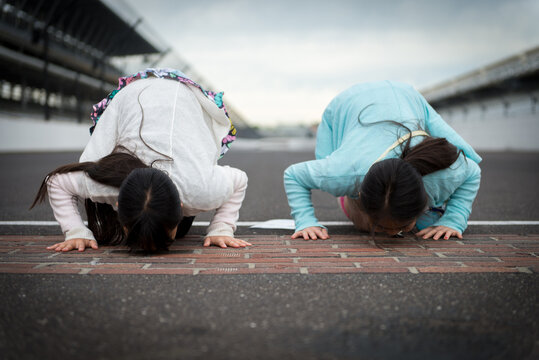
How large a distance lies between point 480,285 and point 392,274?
386 millimetres

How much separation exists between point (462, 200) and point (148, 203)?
2.12 m

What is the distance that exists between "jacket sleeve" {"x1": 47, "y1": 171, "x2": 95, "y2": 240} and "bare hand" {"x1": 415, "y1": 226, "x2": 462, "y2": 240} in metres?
2.18

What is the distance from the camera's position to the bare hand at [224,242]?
Answer: 278 centimetres

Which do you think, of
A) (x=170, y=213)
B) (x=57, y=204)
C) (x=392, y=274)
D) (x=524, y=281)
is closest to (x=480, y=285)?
(x=524, y=281)

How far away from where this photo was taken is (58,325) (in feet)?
5.16

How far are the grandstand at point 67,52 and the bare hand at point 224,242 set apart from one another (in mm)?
19010

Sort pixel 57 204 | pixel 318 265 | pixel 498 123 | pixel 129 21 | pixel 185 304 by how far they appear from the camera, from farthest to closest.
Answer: pixel 498 123, pixel 129 21, pixel 57 204, pixel 318 265, pixel 185 304

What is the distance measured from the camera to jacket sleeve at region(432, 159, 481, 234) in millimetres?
3064

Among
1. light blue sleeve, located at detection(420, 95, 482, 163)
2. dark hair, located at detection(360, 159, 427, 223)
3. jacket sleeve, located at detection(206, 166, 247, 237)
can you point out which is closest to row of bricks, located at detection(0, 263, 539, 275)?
dark hair, located at detection(360, 159, 427, 223)

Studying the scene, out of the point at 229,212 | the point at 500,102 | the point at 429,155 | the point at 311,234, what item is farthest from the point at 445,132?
the point at 500,102

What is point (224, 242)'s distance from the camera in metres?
2.80

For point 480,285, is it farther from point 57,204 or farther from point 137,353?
point 57,204

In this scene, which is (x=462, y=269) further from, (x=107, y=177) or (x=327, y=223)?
(x=107, y=177)

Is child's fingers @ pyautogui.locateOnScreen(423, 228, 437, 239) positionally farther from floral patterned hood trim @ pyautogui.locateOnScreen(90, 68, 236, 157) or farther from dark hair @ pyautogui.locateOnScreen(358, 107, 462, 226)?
floral patterned hood trim @ pyautogui.locateOnScreen(90, 68, 236, 157)
